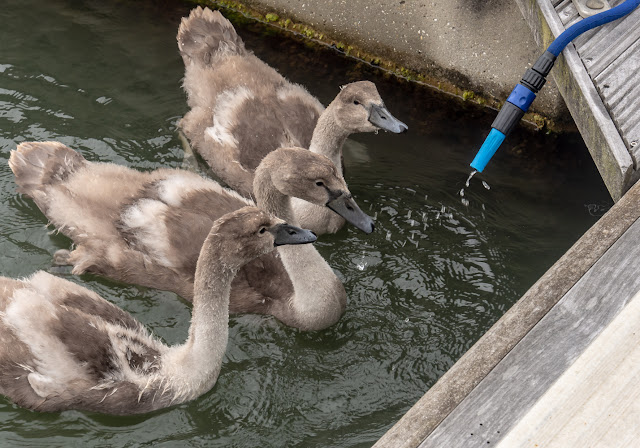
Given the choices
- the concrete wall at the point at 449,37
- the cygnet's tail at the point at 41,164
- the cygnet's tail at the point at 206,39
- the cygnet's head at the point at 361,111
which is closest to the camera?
the cygnet's tail at the point at 41,164

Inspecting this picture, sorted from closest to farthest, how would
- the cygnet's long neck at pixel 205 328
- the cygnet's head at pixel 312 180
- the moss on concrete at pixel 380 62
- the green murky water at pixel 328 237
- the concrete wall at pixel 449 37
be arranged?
1. the cygnet's long neck at pixel 205 328
2. the green murky water at pixel 328 237
3. the cygnet's head at pixel 312 180
4. the concrete wall at pixel 449 37
5. the moss on concrete at pixel 380 62

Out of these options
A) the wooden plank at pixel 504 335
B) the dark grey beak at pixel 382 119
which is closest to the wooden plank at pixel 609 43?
the wooden plank at pixel 504 335

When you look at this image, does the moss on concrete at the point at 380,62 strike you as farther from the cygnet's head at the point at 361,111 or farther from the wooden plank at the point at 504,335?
the wooden plank at the point at 504,335

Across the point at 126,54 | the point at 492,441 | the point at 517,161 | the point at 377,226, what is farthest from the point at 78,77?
the point at 492,441

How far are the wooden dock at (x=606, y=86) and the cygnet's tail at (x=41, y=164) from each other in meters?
3.41

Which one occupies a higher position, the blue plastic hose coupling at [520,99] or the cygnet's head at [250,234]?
the blue plastic hose coupling at [520,99]

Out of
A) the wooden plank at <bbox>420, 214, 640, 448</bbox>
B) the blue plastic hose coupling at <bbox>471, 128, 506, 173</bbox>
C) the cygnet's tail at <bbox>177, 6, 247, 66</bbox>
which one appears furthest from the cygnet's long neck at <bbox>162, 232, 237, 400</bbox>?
the cygnet's tail at <bbox>177, 6, 247, 66</bbox>

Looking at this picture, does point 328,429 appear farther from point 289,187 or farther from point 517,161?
point 517,161

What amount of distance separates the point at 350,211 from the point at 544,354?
94.6 inches

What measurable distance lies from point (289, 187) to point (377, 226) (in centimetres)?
134

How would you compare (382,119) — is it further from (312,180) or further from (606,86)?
(606,86)

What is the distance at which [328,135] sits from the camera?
601 cm

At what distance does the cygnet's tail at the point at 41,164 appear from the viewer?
5.75 meters

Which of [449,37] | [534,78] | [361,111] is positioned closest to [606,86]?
[534,78]
